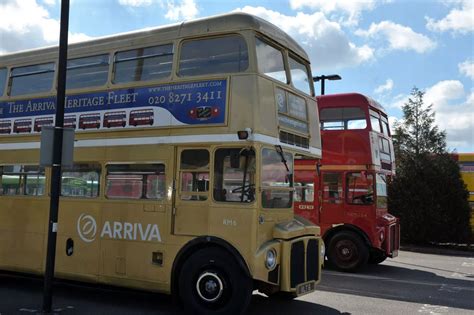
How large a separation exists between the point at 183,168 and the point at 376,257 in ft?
26.3

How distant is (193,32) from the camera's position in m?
7.66

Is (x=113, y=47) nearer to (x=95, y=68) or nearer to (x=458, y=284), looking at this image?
(x=95, y=68)

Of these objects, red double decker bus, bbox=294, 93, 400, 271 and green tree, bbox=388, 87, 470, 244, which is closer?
red double decker bus, bbox=294, 93, 400, 271

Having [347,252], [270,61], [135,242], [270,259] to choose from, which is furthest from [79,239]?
[347,252]

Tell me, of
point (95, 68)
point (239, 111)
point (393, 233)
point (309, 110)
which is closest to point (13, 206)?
point (95, 68)

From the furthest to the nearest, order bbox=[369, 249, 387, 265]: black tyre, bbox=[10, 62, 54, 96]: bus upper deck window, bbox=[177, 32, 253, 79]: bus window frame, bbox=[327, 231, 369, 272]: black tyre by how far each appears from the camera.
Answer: bbox=[369, 249, 387, 265]: black tyre < bbox=[327, 231, 369, 272]: black tyre < bbox=[10, 62, 54, 96]: bus upper deck window < bbox=[177, 32, 253, 79]: bus window frame

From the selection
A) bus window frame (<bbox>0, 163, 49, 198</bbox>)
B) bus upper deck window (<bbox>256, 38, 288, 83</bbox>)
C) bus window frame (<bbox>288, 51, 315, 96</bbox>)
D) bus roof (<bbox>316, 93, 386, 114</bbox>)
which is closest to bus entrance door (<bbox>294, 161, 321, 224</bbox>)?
bus roof (<bbox>316, 93, 386, 114</bbox>)

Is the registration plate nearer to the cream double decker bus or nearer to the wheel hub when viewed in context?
the cream double decker bus

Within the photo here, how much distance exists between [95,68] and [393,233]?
8.58 meters

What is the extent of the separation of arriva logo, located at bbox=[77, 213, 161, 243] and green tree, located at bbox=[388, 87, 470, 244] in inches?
544

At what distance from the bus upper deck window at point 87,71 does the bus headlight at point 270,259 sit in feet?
13.1

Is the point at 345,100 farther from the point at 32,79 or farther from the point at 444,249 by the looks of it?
the point at 444,249

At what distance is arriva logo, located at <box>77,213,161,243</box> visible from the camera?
7657mm

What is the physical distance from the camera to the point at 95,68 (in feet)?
28.3
